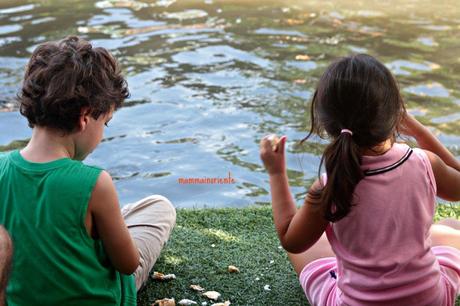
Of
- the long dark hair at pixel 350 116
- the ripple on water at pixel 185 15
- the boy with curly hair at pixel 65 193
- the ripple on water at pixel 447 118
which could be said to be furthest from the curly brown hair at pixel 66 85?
the ripple on water at pixel 185 15

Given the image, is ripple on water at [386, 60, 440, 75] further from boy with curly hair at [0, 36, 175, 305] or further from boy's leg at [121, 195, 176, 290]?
boy with curly hair at [0, 36, 175, 305]

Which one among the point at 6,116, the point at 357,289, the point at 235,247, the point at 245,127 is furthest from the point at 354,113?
the point at 6,116

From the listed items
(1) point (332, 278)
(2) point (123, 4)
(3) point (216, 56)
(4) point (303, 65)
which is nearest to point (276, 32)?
(3) point (216, 56)

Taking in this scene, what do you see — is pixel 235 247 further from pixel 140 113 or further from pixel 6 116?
pixel 6 116

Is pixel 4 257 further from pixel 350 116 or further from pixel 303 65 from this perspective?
pixel 303 65

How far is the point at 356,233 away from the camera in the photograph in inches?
82.3

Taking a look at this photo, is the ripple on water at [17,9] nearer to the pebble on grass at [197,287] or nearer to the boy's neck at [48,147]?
the pebble on grass at [197,287]

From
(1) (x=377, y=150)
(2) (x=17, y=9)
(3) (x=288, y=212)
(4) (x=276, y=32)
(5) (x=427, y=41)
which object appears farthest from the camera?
(2) (x=17, y=9)

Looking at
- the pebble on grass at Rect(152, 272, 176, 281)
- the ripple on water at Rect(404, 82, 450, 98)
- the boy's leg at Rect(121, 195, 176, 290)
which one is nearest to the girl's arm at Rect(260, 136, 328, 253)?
the boy's leg at Rect(121, 195, 176, 290)

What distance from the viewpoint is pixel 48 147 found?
6.86 ft

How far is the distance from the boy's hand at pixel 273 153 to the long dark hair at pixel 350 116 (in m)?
0.17

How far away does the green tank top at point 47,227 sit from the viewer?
6.60 feet

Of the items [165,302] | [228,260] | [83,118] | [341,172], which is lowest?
[228,260]

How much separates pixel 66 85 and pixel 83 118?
114 mm
